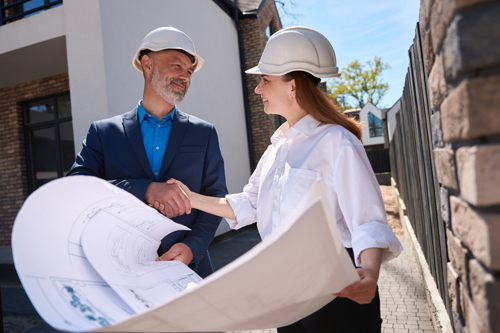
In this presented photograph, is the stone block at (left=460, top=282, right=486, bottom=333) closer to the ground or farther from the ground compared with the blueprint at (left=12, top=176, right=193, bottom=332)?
closer to the ground

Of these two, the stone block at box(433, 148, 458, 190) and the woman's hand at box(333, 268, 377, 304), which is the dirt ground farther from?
the woman's hand at box(333, 268, 377, 304)

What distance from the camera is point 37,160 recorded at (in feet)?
28.2

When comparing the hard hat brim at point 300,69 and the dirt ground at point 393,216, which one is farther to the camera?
the dirt ground at point 393,216

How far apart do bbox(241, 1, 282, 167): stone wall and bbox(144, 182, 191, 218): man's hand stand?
32.9 ft

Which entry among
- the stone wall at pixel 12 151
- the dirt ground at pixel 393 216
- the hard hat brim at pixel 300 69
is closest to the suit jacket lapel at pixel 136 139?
the hard hat brim at pixel 300 69

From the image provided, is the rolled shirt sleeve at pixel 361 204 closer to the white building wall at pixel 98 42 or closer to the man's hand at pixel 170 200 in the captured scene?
the man's hand at pixel 170 200

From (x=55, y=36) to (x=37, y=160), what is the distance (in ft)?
13.0

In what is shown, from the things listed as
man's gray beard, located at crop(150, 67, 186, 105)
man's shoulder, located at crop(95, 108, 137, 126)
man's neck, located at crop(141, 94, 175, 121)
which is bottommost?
man's shoulder, located at crop(95, 108, 137, 126)

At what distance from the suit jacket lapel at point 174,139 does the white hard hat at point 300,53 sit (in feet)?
2.54

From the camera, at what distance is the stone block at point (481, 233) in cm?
63

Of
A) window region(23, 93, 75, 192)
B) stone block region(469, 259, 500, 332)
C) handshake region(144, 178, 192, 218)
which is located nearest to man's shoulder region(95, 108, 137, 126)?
handshake region(144, 178, 192, 218)

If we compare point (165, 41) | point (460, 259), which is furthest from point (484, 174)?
point (165, 41)

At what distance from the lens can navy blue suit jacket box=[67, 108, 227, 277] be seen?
1927mm

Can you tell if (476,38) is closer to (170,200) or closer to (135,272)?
(135,272)
